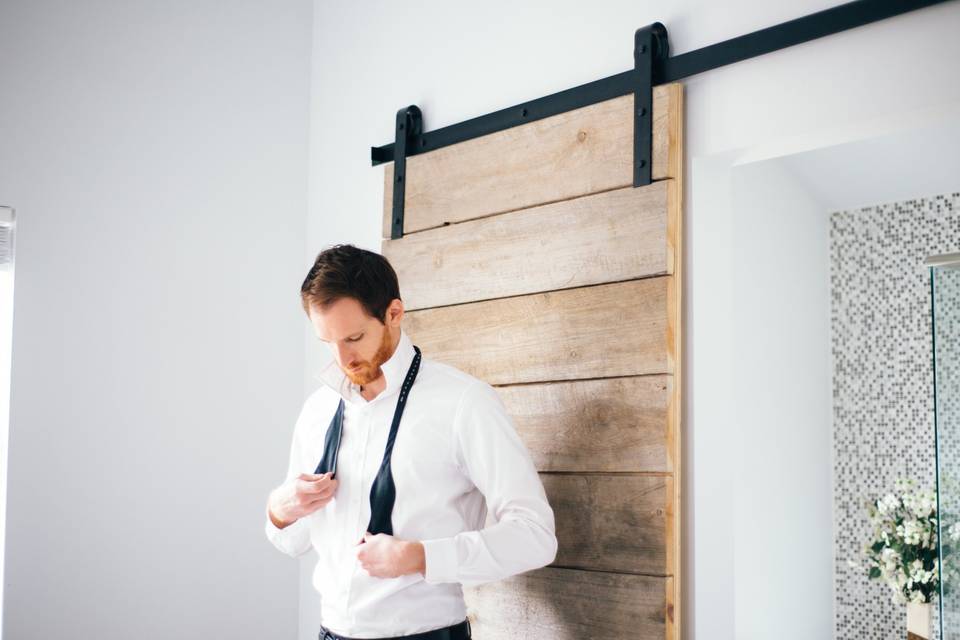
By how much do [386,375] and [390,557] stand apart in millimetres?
393

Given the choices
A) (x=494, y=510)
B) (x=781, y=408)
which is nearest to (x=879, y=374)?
(x=781, y=408)

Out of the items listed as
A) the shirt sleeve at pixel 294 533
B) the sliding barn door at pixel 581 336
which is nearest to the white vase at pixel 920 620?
the sliding barn door at pixel 581 336

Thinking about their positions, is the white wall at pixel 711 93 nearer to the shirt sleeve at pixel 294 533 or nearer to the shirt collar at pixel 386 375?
the shirt collar at pixel 386 375

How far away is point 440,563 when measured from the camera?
159 cm

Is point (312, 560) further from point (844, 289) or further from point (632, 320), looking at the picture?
point (844, 289)

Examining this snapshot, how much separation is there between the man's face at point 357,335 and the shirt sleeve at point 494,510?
202mm

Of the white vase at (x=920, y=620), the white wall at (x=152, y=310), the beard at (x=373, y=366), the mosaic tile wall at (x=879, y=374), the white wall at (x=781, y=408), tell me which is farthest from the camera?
the mosaic tile wall at (x=879, y=374)

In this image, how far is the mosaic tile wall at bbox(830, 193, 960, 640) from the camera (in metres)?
4.09

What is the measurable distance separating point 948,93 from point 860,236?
2.96 meters

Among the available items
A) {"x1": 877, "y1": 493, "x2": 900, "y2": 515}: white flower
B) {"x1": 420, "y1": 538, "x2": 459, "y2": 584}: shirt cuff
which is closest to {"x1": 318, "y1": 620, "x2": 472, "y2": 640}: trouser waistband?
{"x1": 420, "y1": 538, "x2": 459, "y2": 584}: shirt cuff

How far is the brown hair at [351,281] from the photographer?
176 cm

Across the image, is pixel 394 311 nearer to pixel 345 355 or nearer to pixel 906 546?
pixel 345 355

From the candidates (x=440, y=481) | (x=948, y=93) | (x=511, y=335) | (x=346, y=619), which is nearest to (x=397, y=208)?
(x=511, y=335)

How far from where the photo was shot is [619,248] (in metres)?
1.92
